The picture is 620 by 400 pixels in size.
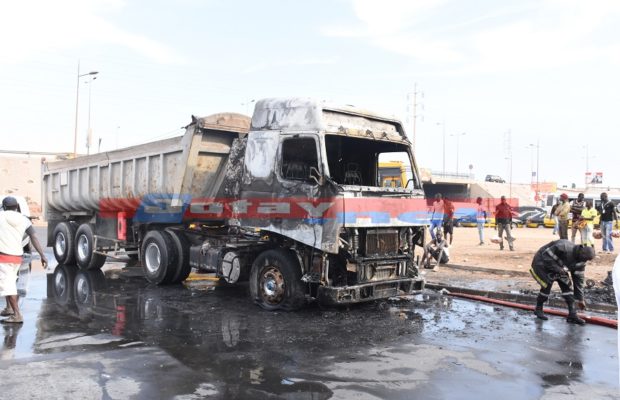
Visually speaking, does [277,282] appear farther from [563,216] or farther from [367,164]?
[563,216]

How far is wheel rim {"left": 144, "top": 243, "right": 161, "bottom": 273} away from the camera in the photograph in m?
10.5

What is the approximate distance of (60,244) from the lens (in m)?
13.5

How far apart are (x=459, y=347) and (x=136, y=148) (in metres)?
7.24

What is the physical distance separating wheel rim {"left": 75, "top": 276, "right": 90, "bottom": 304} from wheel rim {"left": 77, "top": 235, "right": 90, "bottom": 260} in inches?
43.1

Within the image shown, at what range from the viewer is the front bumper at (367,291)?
749 cm

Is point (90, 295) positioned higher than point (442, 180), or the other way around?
point (442, 180)

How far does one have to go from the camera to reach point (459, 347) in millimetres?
6379

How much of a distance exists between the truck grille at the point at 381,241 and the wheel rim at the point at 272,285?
1.33 m

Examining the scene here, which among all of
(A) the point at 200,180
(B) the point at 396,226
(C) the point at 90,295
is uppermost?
(A) the point at 200,180

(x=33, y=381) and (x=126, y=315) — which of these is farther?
(x=126, y=315)

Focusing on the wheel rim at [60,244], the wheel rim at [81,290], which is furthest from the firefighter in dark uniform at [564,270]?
the wheel rim at [60,244]

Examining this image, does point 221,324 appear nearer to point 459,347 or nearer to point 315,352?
point 315,352

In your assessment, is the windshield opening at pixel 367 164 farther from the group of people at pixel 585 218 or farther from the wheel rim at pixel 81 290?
the group of people at pixel 585 218

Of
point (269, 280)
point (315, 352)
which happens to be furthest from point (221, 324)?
point (315, 352)
